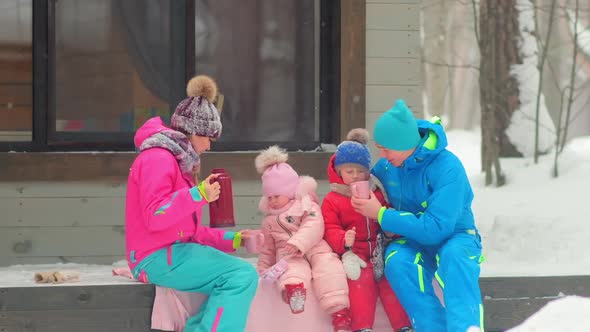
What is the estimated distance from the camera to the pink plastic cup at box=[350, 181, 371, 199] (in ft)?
17.1

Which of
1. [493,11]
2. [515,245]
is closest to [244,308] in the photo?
[515,245]

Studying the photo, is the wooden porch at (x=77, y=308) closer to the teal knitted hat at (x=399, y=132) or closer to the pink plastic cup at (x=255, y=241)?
the pink plastic cup at (x=255, y=241)

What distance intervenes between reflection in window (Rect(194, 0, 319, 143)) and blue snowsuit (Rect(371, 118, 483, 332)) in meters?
1.99

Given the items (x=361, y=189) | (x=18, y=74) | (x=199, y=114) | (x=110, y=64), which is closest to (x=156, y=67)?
(x=110, y=64)

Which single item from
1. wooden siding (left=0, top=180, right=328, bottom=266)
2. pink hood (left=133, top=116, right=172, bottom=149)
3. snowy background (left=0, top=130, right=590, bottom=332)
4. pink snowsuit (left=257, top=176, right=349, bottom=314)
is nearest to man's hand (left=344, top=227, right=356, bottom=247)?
pink snowsuit (left=257, top=176, right=349, bottom=314)

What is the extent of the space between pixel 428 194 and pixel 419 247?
29cm

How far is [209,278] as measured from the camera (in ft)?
16.4

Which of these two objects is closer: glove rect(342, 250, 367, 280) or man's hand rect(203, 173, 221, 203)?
man's hand rect(203, 173, 221, 203)

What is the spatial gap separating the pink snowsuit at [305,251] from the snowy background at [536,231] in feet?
2.62

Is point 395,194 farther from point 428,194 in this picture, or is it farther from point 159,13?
point 159,13

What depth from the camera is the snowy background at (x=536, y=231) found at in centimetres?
573

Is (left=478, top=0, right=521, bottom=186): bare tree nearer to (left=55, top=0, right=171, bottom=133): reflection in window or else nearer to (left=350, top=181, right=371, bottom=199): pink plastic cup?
(left=55, top=0, right=171, bottom=133): reflection in window

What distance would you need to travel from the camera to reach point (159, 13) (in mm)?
7004

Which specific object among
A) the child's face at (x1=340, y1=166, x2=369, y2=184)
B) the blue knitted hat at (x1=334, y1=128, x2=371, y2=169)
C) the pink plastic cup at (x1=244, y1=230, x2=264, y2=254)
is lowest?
the pink plastic cup at (x1=244, y1=230, x2=264, y2=254)
